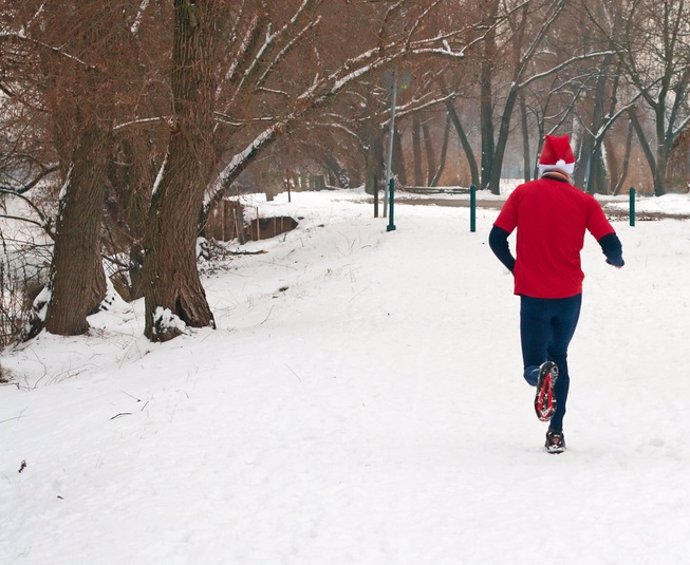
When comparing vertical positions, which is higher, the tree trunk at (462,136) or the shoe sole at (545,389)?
the tree trunk at (462,136)

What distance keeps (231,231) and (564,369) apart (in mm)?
21960

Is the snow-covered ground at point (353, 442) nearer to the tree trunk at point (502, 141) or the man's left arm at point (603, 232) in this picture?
the man's left arm at point (603, 232)

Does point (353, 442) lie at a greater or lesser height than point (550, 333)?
lesser

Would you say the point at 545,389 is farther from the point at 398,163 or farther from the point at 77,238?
the point at 398,163

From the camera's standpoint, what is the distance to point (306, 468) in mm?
5273

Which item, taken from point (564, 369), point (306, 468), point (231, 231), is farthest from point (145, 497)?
point (231, 231)

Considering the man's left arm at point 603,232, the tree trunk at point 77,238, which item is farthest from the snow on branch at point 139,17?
the man's left arm at point 603,232

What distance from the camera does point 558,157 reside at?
17.3ft

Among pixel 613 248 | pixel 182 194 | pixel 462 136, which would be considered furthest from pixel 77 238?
pixel 462 136

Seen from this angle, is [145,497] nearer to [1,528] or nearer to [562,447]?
[1,528]

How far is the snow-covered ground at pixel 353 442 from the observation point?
4137 mm

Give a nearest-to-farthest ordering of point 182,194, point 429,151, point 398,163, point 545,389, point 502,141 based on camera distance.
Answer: point 545,389
point 182,194
point 502,141
point 398,163
point 429,151

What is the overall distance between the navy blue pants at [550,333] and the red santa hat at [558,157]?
2.72 feet

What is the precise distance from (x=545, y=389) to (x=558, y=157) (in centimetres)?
149
